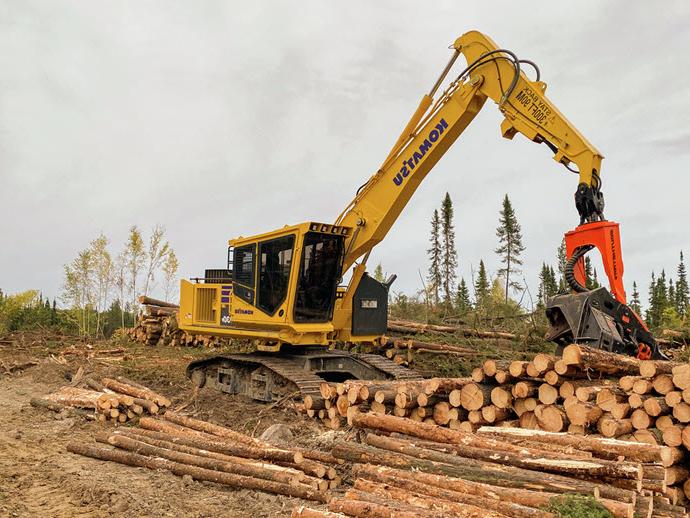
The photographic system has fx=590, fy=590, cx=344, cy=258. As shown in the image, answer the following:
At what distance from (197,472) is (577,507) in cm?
394

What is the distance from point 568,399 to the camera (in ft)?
20.7

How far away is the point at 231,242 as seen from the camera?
11.7 m

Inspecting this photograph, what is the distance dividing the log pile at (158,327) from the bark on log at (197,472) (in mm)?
11858

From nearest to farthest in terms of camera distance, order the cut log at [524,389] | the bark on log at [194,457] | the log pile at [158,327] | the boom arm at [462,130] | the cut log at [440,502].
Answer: the cut log at [440,502]
the bark on log at [194,457]
the cut log at [524,389]
the boom arm at [462,130]
the log pile at [158,327]

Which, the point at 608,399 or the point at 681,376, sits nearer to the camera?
the point at 681,376

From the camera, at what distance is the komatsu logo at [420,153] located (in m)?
10.0

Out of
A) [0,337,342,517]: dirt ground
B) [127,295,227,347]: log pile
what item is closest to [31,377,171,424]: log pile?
[0,337,342,517]: dirt ground

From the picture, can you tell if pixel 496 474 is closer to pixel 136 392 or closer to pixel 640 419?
pixel 640 419

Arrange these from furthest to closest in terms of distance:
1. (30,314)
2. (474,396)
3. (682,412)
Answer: (30,314)
(474,396)
(682,412)

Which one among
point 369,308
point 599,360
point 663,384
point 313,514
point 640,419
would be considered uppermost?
point 369,308

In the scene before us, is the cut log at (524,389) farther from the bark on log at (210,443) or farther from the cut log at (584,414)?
the bark on log at (210,443)

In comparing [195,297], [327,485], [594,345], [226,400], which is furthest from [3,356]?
[594,345]

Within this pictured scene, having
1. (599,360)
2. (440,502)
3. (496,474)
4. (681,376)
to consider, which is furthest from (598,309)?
(440,502)

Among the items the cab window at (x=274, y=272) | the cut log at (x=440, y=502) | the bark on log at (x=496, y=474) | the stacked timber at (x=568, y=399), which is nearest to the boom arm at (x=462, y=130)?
the cab window at (x=274, y=272)
